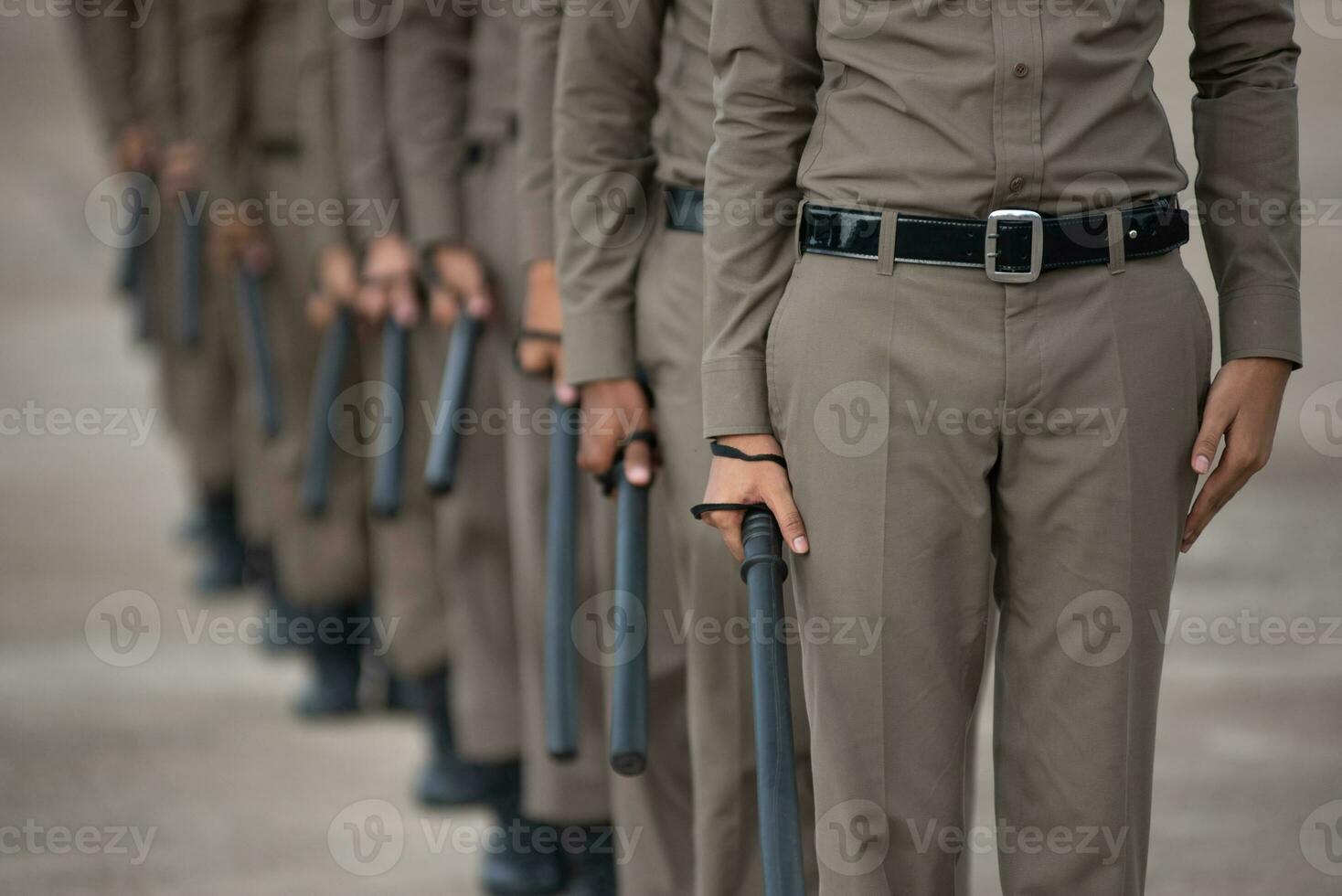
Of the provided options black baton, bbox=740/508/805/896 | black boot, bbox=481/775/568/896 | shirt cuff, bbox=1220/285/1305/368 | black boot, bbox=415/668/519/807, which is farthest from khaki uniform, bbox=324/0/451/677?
shirt cuff, bbox=1220/285/1305/368

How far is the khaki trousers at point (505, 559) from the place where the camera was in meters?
2.99

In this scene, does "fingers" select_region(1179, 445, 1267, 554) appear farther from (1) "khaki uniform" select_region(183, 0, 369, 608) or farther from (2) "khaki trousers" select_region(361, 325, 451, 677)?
(1) "khaki uniform" select_region(183, 0, 369, 608)

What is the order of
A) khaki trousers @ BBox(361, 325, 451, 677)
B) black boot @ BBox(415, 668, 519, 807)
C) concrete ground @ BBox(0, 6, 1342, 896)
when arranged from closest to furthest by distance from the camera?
concrete ground @ BBox(0, 6, 1342, 896)
black boot @ BBox(415, 668, 519, 807)
khaki trousers @ BBox(361, 325, 451, 677)

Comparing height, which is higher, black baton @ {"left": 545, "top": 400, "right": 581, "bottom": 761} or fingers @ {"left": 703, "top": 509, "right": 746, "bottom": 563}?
fingers @ {"left": 703, "top": 509, "right": 746, "bottom": 563}

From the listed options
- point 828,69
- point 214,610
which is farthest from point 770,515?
point 214,610

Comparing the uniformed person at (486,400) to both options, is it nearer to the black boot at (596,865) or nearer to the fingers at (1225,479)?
the black boot at (596,865)

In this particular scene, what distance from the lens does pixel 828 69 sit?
1.79 metres

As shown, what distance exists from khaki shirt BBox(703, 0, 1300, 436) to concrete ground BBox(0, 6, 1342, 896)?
4.40ft

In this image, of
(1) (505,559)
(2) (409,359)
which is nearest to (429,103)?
(2) (409,359)

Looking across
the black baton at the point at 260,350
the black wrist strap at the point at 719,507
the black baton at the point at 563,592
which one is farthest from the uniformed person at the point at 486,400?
the black wrist strap at the point at 719,507

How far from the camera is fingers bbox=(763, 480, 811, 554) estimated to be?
179 cm

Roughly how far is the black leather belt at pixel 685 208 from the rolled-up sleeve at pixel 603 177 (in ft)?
0.25

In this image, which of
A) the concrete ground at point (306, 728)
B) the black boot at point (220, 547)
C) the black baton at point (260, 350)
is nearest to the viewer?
the concrete ground at point (306, 728)

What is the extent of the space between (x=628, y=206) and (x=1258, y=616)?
8.26ft
